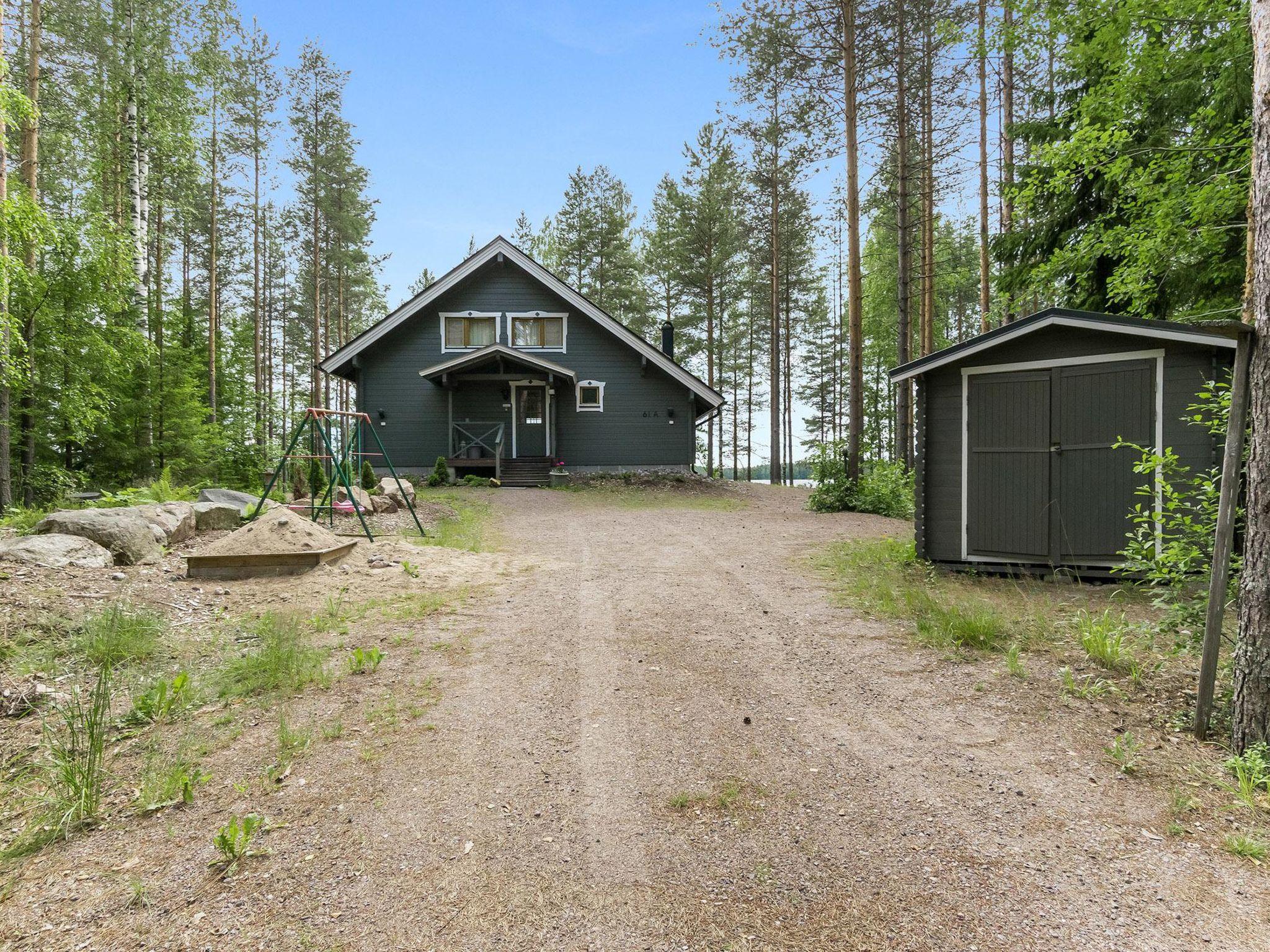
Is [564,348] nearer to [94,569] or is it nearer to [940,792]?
[94,569]

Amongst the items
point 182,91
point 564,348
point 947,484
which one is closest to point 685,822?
point 947,484

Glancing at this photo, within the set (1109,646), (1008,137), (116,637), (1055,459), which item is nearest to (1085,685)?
(1109,646)

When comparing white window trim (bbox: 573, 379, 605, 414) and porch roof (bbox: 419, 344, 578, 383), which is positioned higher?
porch roof (bbox: 419, 344, 578, 383)

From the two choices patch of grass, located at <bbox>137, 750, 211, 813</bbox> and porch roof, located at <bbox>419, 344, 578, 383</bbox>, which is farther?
porch roof, located at <bbox>419, 344, 578, 383</bbox>

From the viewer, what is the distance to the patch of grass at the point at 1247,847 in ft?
7.60

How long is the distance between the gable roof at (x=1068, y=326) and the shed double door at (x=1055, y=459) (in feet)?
1.42

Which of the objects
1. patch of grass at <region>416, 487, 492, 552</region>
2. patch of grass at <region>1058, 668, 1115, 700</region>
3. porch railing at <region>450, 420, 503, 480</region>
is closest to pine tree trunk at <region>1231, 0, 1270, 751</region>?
patch of grass at <region>1058, 668, 1115, 700</region>

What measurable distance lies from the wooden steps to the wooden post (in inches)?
627

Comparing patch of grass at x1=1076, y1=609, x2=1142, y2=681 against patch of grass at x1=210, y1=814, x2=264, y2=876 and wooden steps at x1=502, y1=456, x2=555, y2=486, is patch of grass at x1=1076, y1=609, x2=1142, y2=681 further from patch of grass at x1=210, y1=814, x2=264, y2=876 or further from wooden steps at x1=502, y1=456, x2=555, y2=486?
wooden steps at x1=502, y1=456, x2=555, y2=486

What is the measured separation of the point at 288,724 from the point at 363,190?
25.3 meters

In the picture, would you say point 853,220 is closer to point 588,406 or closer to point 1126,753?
point 588,406

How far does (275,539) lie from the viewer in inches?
275

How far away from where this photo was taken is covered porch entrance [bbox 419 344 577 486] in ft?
59.1

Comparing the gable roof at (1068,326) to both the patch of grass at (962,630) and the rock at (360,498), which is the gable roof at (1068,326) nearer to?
the patch of grass at (962,630)
